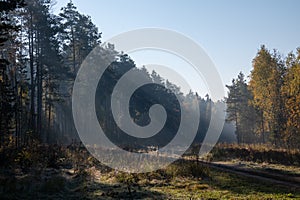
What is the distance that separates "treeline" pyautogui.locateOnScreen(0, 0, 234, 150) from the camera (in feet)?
82.3

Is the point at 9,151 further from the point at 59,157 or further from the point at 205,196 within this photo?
the point at 205,196

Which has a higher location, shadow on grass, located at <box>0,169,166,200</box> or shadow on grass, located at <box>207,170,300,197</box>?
shadow on grass, located at <box>0,169,166,200</box>

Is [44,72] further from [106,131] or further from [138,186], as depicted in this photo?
[138,186]

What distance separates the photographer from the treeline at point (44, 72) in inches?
988

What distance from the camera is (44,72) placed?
38438 mm

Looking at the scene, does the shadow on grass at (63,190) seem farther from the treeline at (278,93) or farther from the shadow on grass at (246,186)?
the treeline at (278,93)

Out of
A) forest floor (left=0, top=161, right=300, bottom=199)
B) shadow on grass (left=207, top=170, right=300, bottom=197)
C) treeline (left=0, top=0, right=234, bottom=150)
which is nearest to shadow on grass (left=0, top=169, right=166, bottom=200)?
forest floor (left=0, top=161, right=300, bottom=199)

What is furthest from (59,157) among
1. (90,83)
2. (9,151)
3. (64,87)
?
(64,87)

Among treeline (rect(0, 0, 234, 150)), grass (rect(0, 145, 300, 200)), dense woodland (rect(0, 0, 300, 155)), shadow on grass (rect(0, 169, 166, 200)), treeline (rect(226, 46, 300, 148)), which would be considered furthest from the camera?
Result: treeline (rect(226, 46, 300, 148))

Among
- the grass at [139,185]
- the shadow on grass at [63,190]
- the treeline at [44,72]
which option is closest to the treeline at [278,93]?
the treeline at [44,72]

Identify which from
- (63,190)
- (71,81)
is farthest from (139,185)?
(71,81)

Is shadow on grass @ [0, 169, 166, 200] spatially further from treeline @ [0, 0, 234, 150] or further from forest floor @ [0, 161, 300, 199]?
treeline @ [0, 0, 234, 150]

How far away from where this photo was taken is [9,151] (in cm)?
1858

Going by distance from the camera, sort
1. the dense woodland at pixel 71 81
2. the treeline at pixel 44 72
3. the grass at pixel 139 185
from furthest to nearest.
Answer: the dense woodland at pixel 71 81 < the treeline at pixel 44 72 < the grass at pixel 139 185
